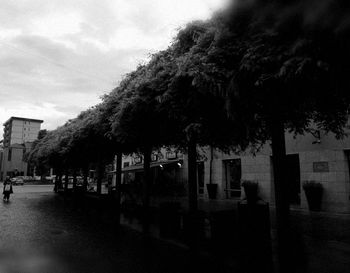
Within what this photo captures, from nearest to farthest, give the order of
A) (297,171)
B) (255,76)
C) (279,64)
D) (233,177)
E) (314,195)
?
(279,64), (255,76), (314,195), (297,171), (233,177)

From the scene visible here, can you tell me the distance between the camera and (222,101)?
652 centimetres

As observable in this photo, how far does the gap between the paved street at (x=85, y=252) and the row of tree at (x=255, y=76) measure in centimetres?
229

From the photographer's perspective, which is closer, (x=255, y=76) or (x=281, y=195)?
(x=255, y=76)

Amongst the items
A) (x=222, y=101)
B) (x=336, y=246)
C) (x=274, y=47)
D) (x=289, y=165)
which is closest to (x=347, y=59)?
(x=274, y=47)

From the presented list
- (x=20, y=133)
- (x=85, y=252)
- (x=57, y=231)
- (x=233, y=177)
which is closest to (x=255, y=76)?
(x=85, y=252)

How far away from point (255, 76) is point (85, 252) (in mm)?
5222

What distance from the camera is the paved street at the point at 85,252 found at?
5934 millimetres

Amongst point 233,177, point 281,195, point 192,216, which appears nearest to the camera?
point 281,195

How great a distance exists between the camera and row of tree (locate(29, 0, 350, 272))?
4129 mm

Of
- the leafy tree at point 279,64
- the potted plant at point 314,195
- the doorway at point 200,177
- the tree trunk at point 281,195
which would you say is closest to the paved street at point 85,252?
the tree trunk at point 281,195

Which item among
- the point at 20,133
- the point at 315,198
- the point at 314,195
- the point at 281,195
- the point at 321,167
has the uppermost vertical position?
the point at 20,133

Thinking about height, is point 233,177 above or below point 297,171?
below

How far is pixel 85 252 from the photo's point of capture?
23.4 feet

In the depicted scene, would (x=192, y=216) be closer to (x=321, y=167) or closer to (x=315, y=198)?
(x=315, y=198)
